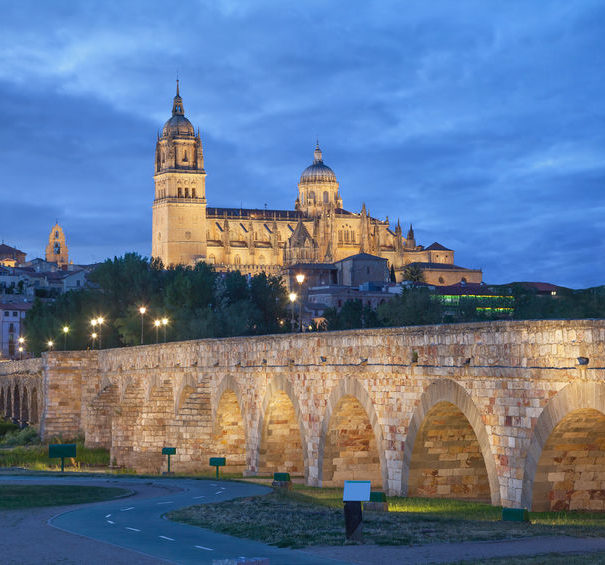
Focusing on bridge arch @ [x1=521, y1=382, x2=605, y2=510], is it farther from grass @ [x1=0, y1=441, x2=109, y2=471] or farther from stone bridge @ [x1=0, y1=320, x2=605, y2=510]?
grass @ [x1=0, y1=441, x2=109, y2=471]

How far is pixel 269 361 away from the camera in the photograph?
3403 cm

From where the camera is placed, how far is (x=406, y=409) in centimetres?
2562

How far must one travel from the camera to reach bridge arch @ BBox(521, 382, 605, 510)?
20.0 meters

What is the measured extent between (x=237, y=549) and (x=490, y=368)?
259 inches

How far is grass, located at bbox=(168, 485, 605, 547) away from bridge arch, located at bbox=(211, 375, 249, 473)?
13627 millimetres

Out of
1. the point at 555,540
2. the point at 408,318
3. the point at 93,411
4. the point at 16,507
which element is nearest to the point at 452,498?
the point at 555,540

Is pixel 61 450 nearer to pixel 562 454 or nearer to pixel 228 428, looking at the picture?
pixel 228 428

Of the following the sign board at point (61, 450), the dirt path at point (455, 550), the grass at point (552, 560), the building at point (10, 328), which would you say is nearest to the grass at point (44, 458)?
the sign board at point (61, 450)

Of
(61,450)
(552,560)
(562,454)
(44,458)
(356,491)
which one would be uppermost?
(562,454)

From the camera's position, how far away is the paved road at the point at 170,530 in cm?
1789

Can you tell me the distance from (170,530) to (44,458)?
3527 centimetres

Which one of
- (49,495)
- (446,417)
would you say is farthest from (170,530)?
(49,495)

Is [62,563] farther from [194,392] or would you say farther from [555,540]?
[194,392]

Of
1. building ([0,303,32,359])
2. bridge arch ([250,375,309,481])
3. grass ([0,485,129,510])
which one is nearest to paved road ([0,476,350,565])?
grass ([0,485,129,510])
